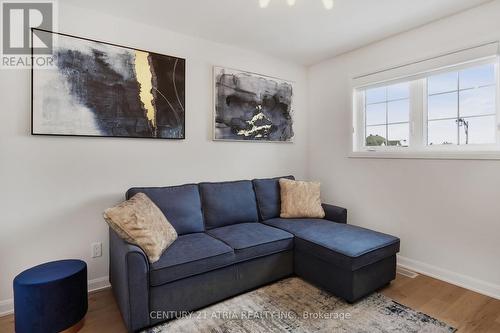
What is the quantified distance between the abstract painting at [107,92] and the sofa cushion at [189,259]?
1.13m

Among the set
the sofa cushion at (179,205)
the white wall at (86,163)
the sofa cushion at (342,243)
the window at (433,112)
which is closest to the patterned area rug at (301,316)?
the sofa cushion at (342,243)

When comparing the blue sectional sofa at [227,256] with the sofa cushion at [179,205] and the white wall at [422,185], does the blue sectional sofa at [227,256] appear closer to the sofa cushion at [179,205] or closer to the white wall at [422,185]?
the sofa cushion at [179,205]

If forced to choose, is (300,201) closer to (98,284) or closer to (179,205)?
(179,205)

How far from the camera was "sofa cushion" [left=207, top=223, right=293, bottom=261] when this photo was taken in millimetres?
2209

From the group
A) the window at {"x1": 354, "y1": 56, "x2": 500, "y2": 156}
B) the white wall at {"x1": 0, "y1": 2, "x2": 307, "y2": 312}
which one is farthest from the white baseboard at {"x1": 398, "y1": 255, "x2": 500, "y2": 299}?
the white wall at {"x1": 0, "y1": 2, "x2": 307, "y2": 312}

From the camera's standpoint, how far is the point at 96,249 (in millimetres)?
2377

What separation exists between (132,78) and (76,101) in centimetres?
51

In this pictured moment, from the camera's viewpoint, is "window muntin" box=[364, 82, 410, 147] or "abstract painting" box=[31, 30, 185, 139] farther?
"window muntin" box=[364, 82, 410, 147]

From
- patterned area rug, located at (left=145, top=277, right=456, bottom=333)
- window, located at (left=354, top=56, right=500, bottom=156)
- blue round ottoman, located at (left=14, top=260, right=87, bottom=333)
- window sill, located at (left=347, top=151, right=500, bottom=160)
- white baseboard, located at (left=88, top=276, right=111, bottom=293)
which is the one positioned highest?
window, located at (left=354, top=56, right=500, bottom=156)

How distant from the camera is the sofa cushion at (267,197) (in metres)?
3.03

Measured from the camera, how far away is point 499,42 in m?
→ 2.15

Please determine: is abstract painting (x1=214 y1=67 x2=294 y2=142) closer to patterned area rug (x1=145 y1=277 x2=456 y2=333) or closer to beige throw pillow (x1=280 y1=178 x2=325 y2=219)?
beige throw pillow (x1=280 y1=178 x2=325 y2=219)

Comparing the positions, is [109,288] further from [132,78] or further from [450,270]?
[450,270]

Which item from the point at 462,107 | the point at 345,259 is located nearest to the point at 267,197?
the point at 345,259
